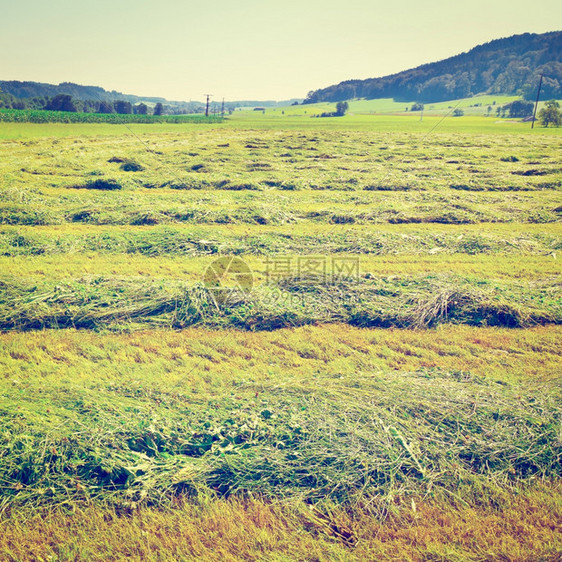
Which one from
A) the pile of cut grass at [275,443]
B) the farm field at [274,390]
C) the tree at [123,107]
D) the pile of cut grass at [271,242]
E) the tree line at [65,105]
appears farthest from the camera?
the tree at [123,107]

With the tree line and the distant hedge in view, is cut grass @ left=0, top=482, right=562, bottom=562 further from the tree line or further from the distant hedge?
the tree line

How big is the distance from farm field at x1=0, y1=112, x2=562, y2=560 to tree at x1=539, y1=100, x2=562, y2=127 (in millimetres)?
60524

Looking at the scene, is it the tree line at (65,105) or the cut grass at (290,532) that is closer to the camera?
the cut grass at (290,532)

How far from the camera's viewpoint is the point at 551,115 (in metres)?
58.3

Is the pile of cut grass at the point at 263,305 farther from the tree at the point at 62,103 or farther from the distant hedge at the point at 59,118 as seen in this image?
the tree at the point at 62,103

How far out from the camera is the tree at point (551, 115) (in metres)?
57.8

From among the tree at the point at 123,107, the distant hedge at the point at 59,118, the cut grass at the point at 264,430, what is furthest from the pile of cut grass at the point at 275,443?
the tree at the point at 123,107

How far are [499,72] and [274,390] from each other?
29455 mm

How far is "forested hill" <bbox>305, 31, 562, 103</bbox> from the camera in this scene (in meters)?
23.8

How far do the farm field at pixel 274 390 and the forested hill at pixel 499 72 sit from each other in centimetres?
1271

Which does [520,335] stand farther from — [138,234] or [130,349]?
[138,234]

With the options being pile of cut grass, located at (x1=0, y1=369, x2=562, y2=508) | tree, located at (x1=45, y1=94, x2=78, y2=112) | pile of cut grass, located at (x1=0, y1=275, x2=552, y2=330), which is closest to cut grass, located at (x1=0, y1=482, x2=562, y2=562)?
pile of cut grass, located at (x1=0, y1=369, x2=562, y2=508)

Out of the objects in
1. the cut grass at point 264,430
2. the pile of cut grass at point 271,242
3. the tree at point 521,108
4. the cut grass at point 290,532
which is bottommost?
the cut grass at point 290,532

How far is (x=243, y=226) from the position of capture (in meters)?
12.7
